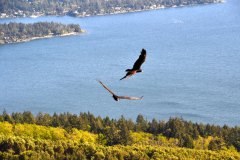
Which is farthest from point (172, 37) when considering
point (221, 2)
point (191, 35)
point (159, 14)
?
point (221, 2)

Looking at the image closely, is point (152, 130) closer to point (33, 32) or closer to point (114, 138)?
point (114, 138)

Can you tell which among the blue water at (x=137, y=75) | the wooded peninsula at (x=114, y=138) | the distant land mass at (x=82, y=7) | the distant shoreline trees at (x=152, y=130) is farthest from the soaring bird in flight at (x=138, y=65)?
the distant land mass at (x=82, y=7)

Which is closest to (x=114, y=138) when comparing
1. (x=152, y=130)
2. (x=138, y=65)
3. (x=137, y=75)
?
(x=152, y=130)

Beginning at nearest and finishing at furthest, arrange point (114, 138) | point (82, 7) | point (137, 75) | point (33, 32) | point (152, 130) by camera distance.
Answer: point (114, 138) → point (152, 130) → point (137, 75) → point (33, 32) → point (82, 7)

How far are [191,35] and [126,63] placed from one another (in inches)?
1175

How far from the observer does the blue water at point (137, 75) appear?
55469 mm

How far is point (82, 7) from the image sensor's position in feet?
534

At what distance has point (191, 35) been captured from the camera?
101188 millimetres

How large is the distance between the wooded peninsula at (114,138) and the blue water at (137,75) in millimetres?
8788

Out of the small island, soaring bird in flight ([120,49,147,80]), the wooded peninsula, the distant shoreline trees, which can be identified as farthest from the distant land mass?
soaring bird in flight ([120,49,147,80])

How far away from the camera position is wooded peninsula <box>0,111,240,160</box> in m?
25.7

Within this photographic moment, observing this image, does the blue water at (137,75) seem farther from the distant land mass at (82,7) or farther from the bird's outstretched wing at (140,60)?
the bird's outstretched wing at (140,60)

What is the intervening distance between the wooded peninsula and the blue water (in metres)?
8.79

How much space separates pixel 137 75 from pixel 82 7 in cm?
10306
